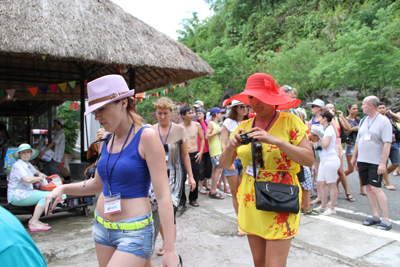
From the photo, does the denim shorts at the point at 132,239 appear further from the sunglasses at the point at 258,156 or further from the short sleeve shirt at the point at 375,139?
the short sleeve shirt at the point at 375,139

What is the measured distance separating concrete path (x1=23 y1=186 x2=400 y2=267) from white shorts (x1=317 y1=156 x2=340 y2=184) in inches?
25.5

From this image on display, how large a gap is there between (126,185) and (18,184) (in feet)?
12.9

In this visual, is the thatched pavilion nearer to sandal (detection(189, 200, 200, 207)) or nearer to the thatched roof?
the thatched roof

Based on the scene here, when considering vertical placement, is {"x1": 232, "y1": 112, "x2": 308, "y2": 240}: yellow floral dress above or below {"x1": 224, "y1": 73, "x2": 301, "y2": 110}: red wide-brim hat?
below

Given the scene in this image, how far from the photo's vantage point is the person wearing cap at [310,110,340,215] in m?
4.91

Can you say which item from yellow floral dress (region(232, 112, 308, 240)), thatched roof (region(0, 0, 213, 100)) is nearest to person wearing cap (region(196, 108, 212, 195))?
thatched roof (region(0, 0, 213, 100))

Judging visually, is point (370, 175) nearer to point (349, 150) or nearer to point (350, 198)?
point (350, 198)

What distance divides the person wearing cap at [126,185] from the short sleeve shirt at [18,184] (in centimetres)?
360

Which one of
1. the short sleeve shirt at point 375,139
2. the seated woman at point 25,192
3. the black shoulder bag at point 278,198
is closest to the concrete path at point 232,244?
the seated woman at point 25,192

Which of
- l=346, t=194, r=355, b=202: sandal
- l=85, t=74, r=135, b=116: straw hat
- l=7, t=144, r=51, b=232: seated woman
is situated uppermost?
l=85, t=74, r=135, b=116: straw hat

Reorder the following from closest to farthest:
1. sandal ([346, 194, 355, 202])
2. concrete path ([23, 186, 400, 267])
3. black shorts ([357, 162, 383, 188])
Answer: concrete path ([23, 186, 400, 267]) → black shorts ([357, 162, 383, 188]) → sandal ([346, 194, 355, 202])

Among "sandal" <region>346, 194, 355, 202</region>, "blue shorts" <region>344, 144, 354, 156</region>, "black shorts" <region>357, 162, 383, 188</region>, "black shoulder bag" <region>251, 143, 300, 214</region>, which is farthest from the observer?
"blue shorts" <region>344, 144, 354, 156</region>

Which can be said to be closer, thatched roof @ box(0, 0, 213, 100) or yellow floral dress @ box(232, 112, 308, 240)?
yellow floral dress @ box(232, 112, 308, 240)

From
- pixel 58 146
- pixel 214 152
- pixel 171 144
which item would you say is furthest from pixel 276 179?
pixel 58 146
